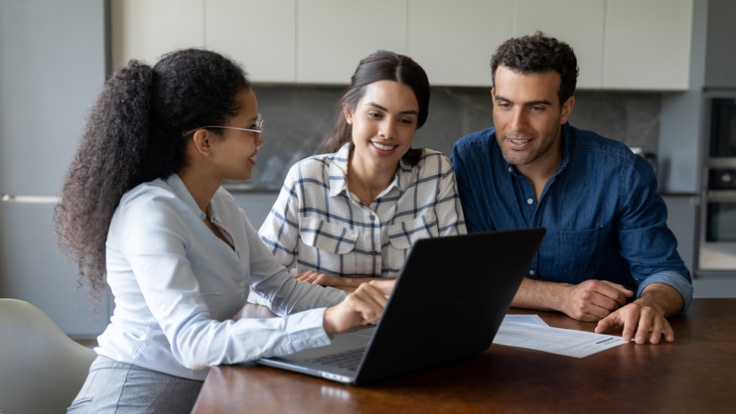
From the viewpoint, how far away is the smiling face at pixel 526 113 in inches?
79.1

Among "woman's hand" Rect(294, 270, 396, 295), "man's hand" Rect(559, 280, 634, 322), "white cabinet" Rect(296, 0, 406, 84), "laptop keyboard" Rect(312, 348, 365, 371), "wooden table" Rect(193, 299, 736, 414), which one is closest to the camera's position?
"wooden table" Rect(193, 299, 736, 414)

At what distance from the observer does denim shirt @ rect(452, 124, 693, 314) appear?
Answer: 77.9 inches

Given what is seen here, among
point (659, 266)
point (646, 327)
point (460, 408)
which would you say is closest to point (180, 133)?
point (460, 408)

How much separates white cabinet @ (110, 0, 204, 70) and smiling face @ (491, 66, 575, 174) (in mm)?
2455

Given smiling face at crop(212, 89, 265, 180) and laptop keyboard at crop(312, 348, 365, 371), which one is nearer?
laptop keyboard at crop(312, 348, 365, 371)

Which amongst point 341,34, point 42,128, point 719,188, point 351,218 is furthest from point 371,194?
point 719,188

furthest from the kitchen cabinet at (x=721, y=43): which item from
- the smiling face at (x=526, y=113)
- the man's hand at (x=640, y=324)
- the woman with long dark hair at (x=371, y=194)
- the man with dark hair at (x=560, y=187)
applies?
the man's hand at (x=640, y=324)

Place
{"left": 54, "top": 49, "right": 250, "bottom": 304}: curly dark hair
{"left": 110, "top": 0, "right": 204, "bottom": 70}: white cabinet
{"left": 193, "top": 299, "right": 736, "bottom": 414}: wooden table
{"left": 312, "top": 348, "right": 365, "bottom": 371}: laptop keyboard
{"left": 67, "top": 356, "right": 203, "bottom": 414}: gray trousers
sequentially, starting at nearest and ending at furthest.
A: {"left": 193, "top": 299, "right": 736, "bottom": 414}: wooden table, {"left": 312, "top": 348, "right": 365, "bottom": 371}: laptop keyboard, {"left": 67, "top": 356, "right": 203, "bottom": 414}: gray trousers, {"left": 54, "top": 49, "right": 250, "bottom": 304}: curly dark hair, {"left": 110, "top": 0, "right": 204, "bottom": 70}: white cabinet

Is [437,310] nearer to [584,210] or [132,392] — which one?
[132,392]

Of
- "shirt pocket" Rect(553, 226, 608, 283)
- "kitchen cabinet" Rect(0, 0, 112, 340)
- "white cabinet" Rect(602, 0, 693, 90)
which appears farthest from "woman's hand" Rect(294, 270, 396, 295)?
"white cabinet" Rect(602, 0, 693, 90)

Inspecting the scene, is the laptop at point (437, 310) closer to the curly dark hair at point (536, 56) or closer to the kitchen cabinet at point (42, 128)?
the curly dark hair at point (536, 56)

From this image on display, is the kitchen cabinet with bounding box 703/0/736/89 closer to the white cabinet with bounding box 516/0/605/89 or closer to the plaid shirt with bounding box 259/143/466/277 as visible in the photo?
the white cabinet with bounding box 516/0/605/89

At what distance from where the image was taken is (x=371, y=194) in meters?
2.16

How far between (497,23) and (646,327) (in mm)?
3056
